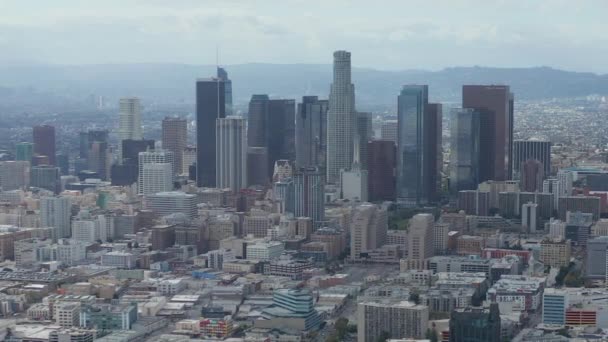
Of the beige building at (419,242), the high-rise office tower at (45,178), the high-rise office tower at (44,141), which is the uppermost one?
the high-rise office tower at (44,141)

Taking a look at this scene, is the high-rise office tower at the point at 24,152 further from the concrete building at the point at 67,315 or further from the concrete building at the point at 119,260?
the concrete building at the point at 67,315

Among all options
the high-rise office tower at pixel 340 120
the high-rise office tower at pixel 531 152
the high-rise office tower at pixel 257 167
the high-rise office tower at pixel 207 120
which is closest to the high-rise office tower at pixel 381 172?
the high-rise office tower at pixel 340 120

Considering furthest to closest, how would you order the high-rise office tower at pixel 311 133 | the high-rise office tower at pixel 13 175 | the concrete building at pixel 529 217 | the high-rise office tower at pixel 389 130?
the high-rise office tower at pixel 389 130
the high-rise office tower at pixel 311 133
the high-rise office tower at pixel 13 175
the concrete building at pixel 529 217

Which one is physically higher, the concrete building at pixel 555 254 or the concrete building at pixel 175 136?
the concrete building at pixel 175 136

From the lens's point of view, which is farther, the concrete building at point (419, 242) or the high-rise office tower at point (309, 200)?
the high-rise office tower at point (309, 200)

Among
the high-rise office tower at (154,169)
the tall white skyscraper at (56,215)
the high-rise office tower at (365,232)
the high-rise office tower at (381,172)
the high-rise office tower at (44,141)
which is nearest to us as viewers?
the high-rise office tower at (365,232)

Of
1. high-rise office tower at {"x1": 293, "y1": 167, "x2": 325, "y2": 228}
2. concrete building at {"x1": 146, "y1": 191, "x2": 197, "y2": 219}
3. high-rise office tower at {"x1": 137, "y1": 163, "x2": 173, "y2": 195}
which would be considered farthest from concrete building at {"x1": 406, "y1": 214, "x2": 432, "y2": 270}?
high-rise office tower at {"x1": 137, "y1": 163, "x2": 173, "y2": 195}

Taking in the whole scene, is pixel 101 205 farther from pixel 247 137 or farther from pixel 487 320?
pixel 487 320
